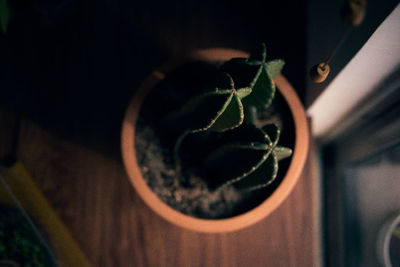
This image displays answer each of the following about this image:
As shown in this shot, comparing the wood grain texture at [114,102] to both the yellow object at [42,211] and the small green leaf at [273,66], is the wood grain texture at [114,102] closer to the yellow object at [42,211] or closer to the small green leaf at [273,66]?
the yellow object at [42,211]

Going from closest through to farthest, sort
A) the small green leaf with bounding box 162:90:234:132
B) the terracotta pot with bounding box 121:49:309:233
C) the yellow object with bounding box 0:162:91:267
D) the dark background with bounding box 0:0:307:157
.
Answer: the small green leaf with bounding box 162:90:234:132, the terracotta pot with bounding box 121:49:309:233, the yellow object with bounding box 0:162:91:267, the dark background with bounding box 0:0:307:157

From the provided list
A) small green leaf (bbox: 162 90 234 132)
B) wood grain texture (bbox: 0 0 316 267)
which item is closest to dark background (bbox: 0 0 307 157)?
wood grain texture (bbox: 0 0 316 267)

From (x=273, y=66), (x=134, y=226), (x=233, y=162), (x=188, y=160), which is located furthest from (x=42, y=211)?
(x=273, y=66)

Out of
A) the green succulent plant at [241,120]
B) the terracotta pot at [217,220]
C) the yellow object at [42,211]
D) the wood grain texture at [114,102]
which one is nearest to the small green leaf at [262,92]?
the green succulent plant at [241,120]

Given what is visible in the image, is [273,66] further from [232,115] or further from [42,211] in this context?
[42,211]

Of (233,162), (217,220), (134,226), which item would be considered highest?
(233,162)

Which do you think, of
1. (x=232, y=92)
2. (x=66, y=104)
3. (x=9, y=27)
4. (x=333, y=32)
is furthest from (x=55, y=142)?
(x=333, y=32)

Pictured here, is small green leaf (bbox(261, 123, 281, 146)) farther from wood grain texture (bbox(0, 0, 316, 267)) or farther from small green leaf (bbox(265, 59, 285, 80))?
wood grain texture (bbox(0, 0, 316, 267))
